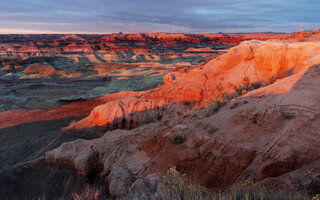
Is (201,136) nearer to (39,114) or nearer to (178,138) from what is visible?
(178,138)

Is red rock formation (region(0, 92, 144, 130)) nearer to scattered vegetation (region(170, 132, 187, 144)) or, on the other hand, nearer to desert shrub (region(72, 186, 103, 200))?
scattered vegetation (region(170, 132, 187, 144))

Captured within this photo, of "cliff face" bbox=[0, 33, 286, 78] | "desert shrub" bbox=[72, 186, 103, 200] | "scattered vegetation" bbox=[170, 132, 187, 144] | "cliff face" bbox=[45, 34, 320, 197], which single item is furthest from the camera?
"cliff face" bbox=[0, 33, 286, 78]

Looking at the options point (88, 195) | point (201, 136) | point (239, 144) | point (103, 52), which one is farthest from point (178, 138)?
point (103, 52)

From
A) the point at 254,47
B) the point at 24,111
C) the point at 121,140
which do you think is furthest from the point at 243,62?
the point at 24,111

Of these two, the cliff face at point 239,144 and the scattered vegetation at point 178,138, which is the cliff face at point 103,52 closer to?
the cliff face at point 239,144

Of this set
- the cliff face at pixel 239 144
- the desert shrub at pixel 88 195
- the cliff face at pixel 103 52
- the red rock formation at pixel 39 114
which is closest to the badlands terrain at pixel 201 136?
the cliff face at pixel 239 144

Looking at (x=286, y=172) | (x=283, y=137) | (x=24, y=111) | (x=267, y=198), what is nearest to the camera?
(x=267, y=198)

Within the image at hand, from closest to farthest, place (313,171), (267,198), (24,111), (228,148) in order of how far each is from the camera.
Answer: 1. (267,198)
2. (313,171)
3. (228,148)
4. (24,111)

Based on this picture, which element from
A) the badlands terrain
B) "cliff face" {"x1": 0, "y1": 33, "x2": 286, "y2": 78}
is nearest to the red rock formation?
the badlands terrain

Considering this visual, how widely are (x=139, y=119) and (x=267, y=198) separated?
1131cm

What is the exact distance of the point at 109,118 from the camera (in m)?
14.3

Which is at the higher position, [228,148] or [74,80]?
[228,148]

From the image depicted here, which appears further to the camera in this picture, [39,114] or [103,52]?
[103,52]

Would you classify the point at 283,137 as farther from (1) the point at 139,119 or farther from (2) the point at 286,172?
(1) the point at 139,119
